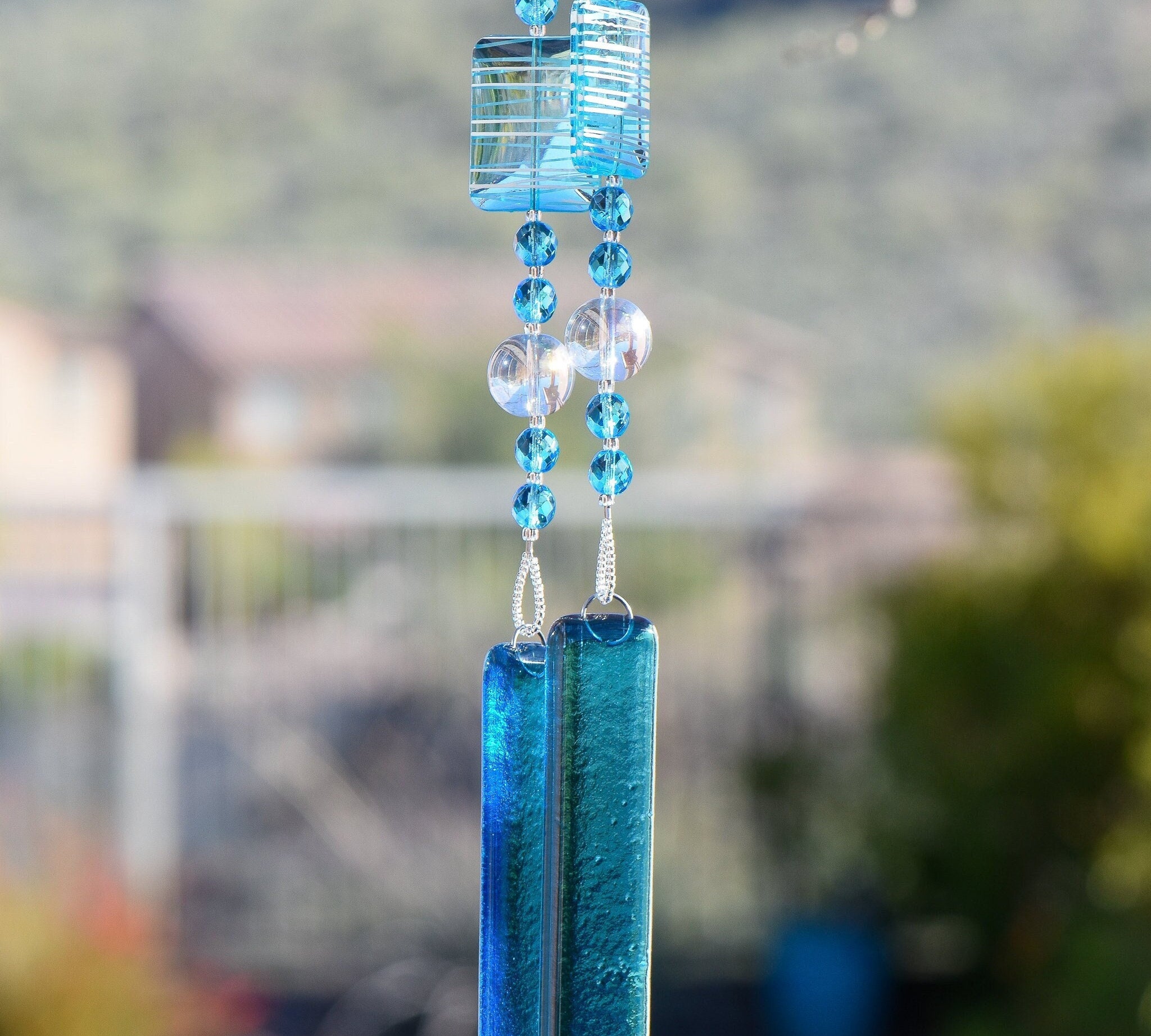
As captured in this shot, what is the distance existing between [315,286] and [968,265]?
4.60 metres

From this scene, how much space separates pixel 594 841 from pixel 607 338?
0.19 meters

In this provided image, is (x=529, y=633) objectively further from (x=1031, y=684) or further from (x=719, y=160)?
(x=719, y=160)

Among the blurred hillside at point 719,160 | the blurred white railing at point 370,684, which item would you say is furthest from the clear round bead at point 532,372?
the blurred hillside at point 719,160

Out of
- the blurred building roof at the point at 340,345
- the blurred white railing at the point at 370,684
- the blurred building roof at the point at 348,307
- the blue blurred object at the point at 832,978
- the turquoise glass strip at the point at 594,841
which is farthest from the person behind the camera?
the blurred building roof at the point at 348,307

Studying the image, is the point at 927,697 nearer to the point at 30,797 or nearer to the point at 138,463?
the point at 30,797

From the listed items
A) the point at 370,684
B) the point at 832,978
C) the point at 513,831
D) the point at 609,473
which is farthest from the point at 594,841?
the point at 370,684

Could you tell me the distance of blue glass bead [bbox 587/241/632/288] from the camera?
1.74 feet

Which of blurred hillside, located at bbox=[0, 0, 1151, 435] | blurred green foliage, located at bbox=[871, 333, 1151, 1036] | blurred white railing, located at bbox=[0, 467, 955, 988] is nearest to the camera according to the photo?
blurred green foliage, located at bbox=[871, 333, 1151, 1036]

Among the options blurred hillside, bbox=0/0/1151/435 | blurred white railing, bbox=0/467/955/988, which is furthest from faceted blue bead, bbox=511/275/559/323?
blurred hillside, bbox=0/0/1151/435

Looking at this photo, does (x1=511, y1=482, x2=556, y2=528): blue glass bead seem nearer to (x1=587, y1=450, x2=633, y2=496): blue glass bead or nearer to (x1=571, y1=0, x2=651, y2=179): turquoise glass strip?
(x1=587, y1=450, x2=633, y2=496): blue glass bead

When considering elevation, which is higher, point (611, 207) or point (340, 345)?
point (340, 345)

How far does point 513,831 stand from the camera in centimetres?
53

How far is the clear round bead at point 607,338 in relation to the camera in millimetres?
530

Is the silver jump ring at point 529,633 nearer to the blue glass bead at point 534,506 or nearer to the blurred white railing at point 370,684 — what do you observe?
the blue glass bead at point 534,506
